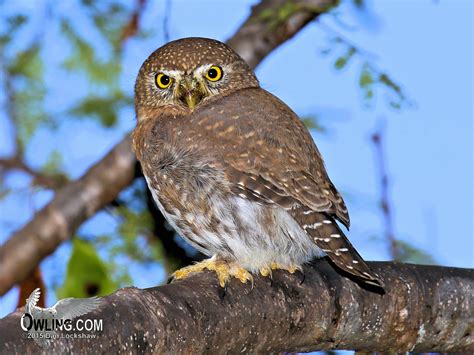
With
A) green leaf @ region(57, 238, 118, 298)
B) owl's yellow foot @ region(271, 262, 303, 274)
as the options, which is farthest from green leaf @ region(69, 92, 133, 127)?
owl's yellow foot @ region(271, 262, 303, 274)

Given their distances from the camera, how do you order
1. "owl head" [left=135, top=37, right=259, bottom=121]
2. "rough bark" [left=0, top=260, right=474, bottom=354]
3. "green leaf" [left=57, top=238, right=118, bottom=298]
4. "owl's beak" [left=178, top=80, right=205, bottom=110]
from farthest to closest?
"owl head" [left=135, top=37, right=259, bottom=121], "owl's beak" [left=178, top=80, right=205, bottom=110], "green leaf" [left=57, top=238, right=118, bottom=298], "rough bark" [left=0, top=260, right=474, bottom=354]

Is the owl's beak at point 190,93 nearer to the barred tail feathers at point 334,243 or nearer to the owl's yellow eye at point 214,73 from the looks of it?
the owl's yellow eye at point 214,73

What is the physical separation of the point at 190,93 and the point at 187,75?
0.50 feet

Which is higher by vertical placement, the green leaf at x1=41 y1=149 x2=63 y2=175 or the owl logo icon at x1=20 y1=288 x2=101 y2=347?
the green leaf at x1=41 y1=149 x2=63 y2=175

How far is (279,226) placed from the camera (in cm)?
397

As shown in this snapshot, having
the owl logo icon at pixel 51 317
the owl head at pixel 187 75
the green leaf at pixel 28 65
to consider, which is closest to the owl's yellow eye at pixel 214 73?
the owl head at pixel 187 75

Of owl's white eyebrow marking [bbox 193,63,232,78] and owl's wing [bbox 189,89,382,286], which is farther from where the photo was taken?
owl's white eyebrow marking [bbox 193,63,232,78]

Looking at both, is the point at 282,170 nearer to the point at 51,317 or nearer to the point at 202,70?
the point at 202,70

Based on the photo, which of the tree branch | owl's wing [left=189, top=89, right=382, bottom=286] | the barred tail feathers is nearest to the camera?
the barred tail feathers

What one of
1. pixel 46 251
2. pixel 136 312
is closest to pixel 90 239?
pixel 46 251

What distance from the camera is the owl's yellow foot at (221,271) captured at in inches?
146

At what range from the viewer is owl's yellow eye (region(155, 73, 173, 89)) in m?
4.80

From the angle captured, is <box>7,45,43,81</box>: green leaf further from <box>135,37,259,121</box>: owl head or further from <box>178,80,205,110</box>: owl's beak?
<box>178,80,205,110</box>: owl's beak

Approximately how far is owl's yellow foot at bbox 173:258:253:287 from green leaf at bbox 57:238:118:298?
0.32m
